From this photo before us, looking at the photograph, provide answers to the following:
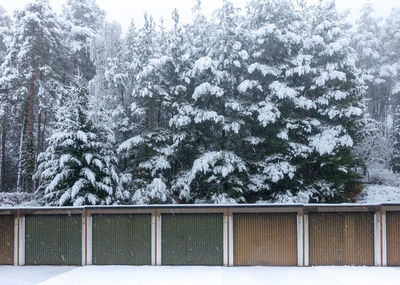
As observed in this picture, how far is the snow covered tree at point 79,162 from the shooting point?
1778cm

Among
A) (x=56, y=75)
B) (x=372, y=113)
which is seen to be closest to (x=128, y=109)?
(x=56, y=75)

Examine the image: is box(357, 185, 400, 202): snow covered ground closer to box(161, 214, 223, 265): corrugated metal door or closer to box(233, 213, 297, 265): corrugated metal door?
box(233, 213, 297, 265): corrugated metal door

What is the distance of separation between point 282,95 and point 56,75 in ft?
44.8

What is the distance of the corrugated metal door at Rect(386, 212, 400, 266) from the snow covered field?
47 centimetres

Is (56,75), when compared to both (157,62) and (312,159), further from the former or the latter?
(312,159)

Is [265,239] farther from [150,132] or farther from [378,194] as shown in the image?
[378,194]

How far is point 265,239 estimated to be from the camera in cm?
1429

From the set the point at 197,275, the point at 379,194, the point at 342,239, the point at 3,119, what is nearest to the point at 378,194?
the point at 379,194

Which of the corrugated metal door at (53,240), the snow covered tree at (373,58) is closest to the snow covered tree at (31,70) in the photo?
the corrugated metal door at (53,240)

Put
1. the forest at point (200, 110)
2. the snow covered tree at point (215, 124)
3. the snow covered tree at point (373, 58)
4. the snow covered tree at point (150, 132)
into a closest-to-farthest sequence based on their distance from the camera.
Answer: the forest at point (200, 110)
the snow covered tree at point (215, 124)
the snow covered tree at point (150, 132)
the snow covered tree at point (373, 58)

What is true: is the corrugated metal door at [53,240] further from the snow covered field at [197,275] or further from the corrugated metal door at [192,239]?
the corrugated metal door at [192,239]

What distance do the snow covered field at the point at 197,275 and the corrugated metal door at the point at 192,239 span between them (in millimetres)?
440

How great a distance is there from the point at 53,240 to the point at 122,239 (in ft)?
8.66

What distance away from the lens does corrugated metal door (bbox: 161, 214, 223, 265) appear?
14328 mm
